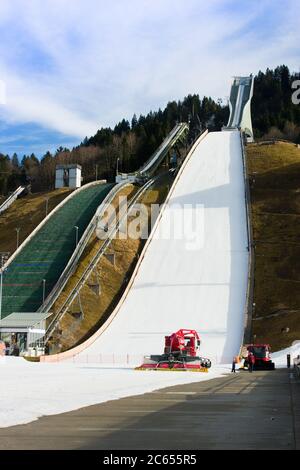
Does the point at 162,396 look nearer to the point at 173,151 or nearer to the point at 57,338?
the point at 57,338

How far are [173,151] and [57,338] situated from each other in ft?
185

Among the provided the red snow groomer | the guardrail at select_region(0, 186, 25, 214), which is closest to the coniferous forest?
the guardrail at select_region(0, 186, 25, 214)

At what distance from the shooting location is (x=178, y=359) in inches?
966

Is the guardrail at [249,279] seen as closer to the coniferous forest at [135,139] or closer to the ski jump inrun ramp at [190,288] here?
the ski jump inrun ramp at [190,288]

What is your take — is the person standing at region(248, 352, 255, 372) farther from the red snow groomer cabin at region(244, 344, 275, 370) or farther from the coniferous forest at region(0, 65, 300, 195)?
the coniferous forest at region(0, 65, 300, 195)

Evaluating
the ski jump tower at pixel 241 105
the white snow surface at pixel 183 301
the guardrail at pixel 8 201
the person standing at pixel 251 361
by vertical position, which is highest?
the ski jump tower at pixel 241 105

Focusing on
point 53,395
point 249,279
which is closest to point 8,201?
point 249,279

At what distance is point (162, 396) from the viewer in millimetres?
11617

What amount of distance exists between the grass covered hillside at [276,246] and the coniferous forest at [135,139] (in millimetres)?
35563

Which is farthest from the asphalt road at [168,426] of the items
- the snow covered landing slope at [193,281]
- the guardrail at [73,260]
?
the guardrail at [73,260]

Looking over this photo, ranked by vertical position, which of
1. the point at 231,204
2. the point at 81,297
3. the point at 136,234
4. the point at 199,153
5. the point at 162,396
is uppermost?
the point at 199,153

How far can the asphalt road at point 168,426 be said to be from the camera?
18.9 feet

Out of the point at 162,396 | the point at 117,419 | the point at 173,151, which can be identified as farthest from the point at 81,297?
the point at 173,151

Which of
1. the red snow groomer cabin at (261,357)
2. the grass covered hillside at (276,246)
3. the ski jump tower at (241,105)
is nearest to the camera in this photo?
the red snow groomer cabin at (261,357)
